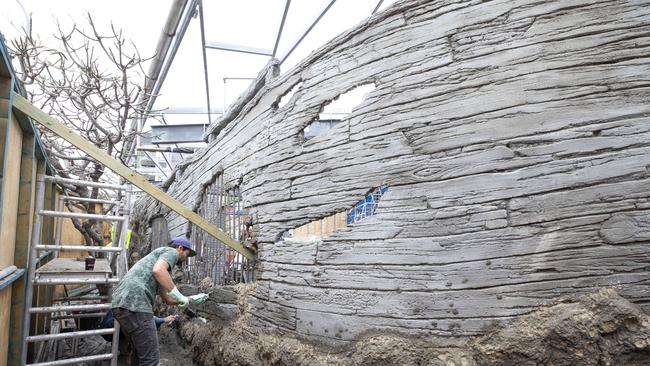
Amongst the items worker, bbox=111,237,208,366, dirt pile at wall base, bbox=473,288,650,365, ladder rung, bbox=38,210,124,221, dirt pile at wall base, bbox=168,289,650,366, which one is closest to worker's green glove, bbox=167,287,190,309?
worker, bbox=111,237,208,366

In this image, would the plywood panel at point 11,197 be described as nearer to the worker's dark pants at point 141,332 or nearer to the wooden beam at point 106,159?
the wooden beam at point 106,159

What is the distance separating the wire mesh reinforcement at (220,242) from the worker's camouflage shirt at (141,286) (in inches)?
34.6

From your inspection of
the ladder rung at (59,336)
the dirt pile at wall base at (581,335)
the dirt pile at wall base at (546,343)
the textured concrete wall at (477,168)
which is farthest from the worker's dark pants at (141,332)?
the dirt pile at wall base at (581,335)

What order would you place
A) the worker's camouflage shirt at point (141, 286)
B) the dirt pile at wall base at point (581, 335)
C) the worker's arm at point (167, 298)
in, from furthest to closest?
the worker's arm at point (167, 298), the worker's camouflage shirt at point (141, 286), the dirt pile at wall base at point (581, 335)

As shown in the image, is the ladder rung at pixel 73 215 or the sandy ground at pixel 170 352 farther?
the sandy ground at pixel 170 352

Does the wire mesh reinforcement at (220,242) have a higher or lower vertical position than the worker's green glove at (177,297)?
higher

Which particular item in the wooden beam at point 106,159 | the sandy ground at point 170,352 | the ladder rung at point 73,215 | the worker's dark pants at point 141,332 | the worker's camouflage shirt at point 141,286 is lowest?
the sandy ground at point 170,352

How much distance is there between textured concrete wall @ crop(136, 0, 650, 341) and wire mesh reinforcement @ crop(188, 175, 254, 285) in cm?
119

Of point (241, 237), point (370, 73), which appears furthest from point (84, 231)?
point (370, 73)

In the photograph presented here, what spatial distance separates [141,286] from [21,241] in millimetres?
Answer: 1012

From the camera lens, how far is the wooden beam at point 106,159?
3.06 m

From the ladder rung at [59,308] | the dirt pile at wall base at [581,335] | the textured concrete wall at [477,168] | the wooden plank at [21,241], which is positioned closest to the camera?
the dirt pile at wall base at [581,335]

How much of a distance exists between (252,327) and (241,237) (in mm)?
1021

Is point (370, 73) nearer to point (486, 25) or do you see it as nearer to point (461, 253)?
point (486, 25)
